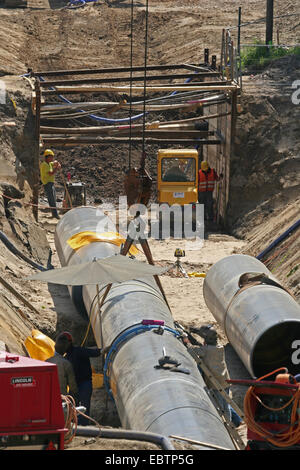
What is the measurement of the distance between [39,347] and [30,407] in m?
5.06

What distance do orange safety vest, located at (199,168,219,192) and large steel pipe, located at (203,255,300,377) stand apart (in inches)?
392

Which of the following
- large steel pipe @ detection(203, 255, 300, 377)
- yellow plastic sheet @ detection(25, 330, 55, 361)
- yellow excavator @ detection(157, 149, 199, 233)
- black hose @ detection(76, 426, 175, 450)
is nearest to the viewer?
black hose @ detection(76, 426, 175, 450)

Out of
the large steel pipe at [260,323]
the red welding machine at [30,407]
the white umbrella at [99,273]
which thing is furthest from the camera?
the large steel pipe at [260,323]

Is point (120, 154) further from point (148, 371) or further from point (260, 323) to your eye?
point (148, 371)

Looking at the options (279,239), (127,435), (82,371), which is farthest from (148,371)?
(279,239)

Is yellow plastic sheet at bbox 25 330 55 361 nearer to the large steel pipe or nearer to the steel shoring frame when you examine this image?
the large steel pipe

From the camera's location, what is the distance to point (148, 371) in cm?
1128

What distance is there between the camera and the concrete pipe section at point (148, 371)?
32.7 feet

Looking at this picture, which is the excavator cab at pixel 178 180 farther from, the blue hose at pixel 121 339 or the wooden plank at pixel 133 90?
the blue hose at pixel 121 339

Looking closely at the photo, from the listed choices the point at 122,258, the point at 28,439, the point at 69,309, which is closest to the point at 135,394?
the point at 122,258

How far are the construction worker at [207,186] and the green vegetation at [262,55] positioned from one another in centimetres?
532

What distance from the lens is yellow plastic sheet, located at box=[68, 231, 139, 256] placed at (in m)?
17.3

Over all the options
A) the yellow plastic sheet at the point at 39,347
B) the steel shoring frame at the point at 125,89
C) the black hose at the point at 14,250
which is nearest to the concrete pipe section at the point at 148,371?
the yellow plastic sheet at the point at 39,347

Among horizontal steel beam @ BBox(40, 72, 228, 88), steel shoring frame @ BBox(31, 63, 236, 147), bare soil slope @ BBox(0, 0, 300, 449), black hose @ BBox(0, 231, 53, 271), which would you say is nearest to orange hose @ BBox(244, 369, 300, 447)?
bare soil slope @ BBox(0, 0, 300, 449)
